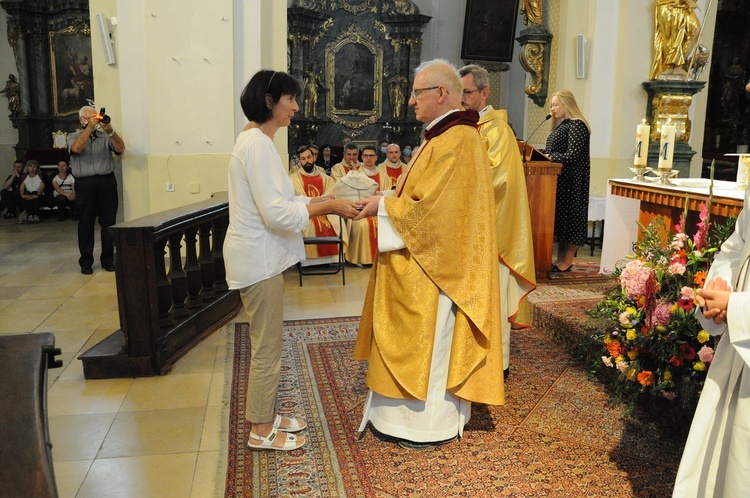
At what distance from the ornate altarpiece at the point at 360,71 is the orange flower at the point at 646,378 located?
10.9 meters

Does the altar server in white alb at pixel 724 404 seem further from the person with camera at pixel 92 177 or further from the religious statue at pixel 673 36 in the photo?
the religious statue at pixel 673 36

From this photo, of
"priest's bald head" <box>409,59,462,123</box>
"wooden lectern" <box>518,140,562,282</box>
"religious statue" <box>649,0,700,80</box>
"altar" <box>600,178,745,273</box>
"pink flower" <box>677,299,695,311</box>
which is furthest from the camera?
"religious statue" <box>649,0,700,80</box>

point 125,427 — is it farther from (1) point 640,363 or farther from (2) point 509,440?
(1) point 640,363

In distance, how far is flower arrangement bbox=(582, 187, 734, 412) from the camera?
9.70 ft

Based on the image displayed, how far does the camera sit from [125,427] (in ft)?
10.8

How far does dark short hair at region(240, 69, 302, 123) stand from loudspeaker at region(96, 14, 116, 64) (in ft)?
17.1

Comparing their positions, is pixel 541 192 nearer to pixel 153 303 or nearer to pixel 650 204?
pixel 650 204

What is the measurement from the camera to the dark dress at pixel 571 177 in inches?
229

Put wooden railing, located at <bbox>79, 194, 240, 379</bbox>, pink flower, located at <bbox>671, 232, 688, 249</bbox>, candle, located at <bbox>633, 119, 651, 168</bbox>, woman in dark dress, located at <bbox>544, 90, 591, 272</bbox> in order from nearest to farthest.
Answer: pink flower, located at <bbox>671, 232, 688, 249</bbox> → wooden railing, located at <bbox>79, 194, 240, 379</bbox> → candle, located at <bbox>633, 119, 651, 168</bbox> → woman in dark dress, located at <bbox>544, 90, 591, 272</bbox>

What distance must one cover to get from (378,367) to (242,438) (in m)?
0.80

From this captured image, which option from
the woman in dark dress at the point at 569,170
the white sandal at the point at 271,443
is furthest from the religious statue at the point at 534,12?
the white sandal at the point at 271,443

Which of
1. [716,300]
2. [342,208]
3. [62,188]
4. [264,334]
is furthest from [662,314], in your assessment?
[62,188]

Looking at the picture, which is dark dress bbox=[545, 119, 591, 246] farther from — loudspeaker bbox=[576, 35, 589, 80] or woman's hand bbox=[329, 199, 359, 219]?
woman's hand bbox=[329, 199, 359, 219]

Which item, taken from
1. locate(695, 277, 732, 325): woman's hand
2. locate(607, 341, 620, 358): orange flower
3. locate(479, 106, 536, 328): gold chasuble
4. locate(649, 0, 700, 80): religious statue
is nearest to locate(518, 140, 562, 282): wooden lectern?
locate(479, 106, 536, 328): gold chasuble
